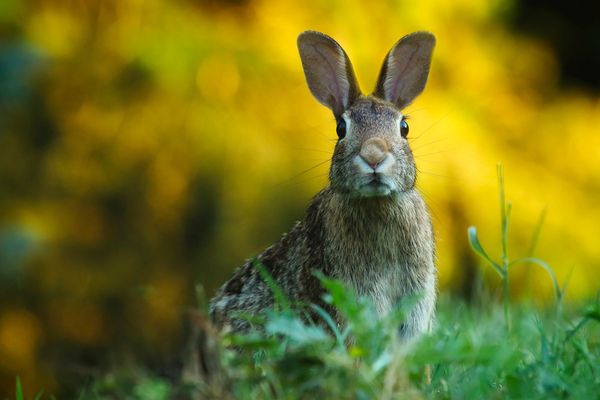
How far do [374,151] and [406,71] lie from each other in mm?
630

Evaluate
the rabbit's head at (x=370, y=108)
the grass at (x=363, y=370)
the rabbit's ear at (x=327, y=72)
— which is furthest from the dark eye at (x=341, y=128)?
the grass at (x=363, y=370)

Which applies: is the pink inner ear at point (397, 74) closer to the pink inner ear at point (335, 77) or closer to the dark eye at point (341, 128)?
the pink inner ear at point (335, 77)

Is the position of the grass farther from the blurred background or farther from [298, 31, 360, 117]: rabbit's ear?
the blurred background

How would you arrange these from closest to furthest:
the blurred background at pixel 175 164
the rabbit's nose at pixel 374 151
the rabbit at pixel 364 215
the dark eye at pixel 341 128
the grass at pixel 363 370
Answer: the grass at pixel 363 370 → the rabbit's nose at pixel 374 151 → the rabbit at pixel 364 215 → the dark eye at pixel 341 128 → the blurred background at pixel 175 164

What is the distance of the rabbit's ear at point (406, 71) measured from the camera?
3.78 metres

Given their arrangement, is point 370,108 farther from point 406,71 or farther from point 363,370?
point 363,370

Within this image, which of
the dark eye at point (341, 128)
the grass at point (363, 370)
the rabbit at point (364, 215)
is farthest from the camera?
the dark eye at point (341, 128)

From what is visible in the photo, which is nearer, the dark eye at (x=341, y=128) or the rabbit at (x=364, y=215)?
the rabbit at (x=364, y=215)

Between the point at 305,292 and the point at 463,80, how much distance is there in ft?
13.8

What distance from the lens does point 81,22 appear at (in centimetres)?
755

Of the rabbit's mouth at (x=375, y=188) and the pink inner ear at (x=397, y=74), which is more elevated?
the pink inner ear at (x=397, y=74)

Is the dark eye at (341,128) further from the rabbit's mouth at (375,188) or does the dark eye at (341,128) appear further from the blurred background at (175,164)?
the blurred background at (175,164)

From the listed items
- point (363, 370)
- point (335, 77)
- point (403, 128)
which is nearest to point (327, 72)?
point (335, 77)

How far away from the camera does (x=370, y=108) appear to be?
3627 mm
